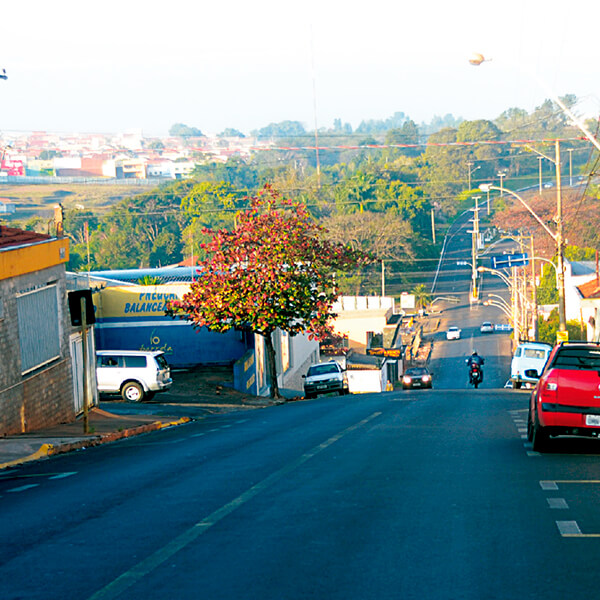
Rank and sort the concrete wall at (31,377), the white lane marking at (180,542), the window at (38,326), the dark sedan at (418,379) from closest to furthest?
1. the white lane marking at (180,542)
2. the concrete wall at (31,377)
3. the window at (38,326)
4. the dark sedan at (418,379)

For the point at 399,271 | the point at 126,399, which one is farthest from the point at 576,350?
the point at 399,271

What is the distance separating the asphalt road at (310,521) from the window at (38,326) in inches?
173

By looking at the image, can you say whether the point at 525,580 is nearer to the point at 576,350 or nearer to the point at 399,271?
the point at 576,350

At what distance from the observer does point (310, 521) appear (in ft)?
29.8

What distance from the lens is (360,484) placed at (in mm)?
11289

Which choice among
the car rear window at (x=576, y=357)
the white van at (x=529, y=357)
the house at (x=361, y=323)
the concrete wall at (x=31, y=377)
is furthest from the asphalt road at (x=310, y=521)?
the house at (x=361, y=323)

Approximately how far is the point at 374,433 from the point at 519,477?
6571 mm

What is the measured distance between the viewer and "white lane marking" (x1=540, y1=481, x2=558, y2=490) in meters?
10.9

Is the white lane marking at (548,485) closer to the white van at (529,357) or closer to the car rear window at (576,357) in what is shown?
the car rear window at (576,357)

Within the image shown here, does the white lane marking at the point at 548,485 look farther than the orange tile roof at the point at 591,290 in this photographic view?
No

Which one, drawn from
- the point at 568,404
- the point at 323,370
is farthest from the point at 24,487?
the point at 323,370

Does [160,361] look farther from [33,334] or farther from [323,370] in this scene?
[33,334]

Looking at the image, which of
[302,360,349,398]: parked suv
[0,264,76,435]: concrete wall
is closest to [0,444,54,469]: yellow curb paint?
[0,264,76,435]: concrete wall

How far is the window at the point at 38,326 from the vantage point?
20.2m
